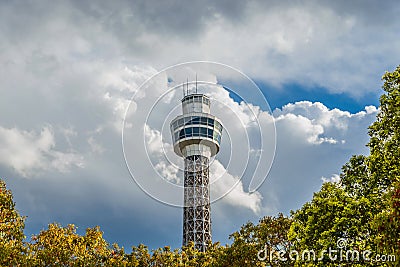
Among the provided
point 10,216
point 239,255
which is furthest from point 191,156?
point 10,216

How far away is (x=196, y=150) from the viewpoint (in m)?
101

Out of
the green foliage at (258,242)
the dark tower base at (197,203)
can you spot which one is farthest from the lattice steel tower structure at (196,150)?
the green foliage at (258,242)

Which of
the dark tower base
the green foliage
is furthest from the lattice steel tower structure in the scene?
the green foliage

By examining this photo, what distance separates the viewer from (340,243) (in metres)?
18.0

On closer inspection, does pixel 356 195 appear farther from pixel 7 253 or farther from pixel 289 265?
pixel 7 253

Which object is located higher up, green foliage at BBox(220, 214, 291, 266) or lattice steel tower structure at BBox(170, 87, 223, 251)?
lattice steel tower structure at BBox(170, 87, 223, 251)

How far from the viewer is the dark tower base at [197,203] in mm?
94625

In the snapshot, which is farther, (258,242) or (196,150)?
(196,150)

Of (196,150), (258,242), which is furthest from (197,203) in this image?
(258,242)

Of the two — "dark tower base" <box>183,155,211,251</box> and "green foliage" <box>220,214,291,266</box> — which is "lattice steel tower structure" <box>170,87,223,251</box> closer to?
"dark tower base" <box>183,155,211,251</box>

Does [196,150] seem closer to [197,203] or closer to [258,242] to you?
[197,203]

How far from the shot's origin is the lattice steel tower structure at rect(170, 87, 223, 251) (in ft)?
318

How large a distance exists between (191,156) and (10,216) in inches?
3121

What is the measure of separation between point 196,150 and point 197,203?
1146cm
